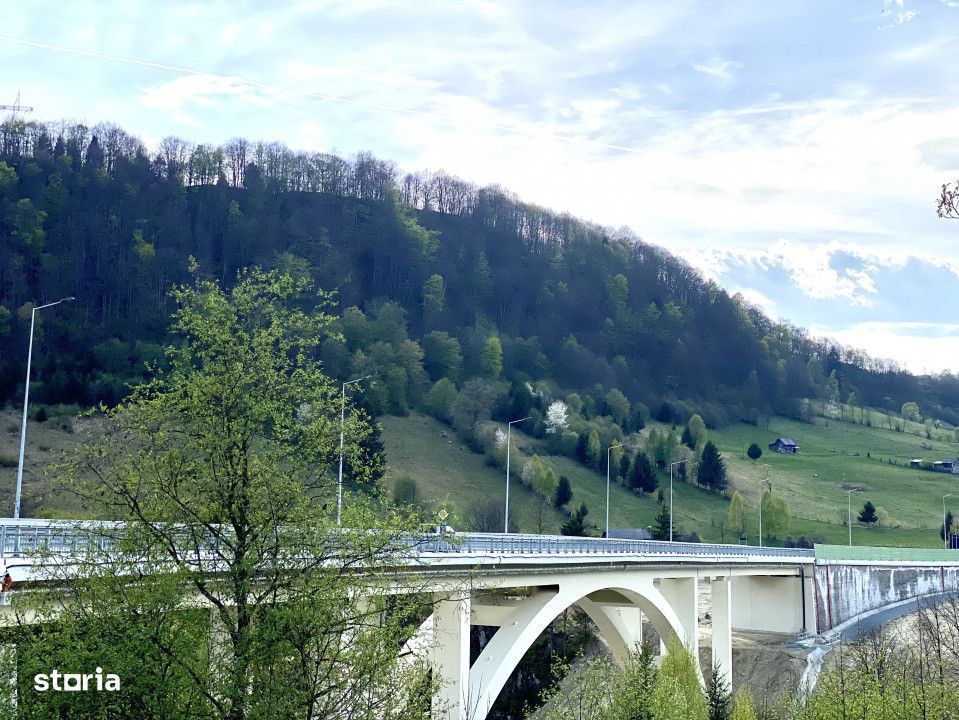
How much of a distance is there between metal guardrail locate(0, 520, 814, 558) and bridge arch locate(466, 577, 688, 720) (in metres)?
1.43

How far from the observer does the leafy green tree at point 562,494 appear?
12288 centimetres

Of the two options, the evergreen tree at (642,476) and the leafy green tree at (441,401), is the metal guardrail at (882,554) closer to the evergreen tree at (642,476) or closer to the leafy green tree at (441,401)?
the evergreen tree at (642,476)

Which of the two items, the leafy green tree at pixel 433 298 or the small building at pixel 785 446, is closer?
the small building at pixel 785 446

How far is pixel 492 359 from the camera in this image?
165 metres

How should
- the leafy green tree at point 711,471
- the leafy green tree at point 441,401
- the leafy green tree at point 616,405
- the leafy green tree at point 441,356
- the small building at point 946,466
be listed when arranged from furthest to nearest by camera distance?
the leafy green tree at point 616,405 < the leafy green tree at point 441,356 < the small building at point 946,466 < the leafy green tree at point 441,401 < the leafy green tree at point 711,471

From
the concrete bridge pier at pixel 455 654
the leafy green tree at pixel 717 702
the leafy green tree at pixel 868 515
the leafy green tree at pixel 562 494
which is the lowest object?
the leafy green tree at pixel 717 702

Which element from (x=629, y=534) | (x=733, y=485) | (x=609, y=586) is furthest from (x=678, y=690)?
(x=733, y=485)

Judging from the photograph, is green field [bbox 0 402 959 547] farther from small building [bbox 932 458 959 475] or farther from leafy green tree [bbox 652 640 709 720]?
leafy green tree [bbox 652 640 709 720]

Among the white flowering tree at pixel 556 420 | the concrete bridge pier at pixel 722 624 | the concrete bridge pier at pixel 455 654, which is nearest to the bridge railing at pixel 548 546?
the concrete bridge pier at pixel 455 654

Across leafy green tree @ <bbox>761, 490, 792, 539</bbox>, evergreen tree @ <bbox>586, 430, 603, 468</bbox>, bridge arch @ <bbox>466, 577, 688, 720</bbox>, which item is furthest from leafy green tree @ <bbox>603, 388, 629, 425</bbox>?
bridge arch @ <bbox>466, 577, 688, 720</bbox>

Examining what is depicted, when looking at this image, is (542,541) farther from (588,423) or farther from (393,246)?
(393,246)

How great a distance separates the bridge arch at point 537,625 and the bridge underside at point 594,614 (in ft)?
0.11

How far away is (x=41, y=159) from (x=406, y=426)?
62428 mm

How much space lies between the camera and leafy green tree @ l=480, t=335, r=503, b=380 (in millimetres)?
163500
